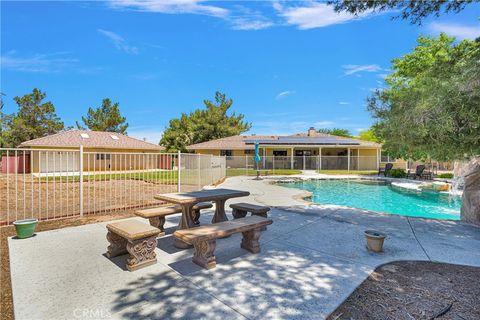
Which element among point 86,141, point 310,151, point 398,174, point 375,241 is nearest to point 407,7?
point 375,241

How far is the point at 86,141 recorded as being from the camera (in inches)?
916

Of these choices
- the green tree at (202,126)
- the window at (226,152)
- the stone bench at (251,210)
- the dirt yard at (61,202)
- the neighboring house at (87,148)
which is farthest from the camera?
the green tree at (202,126)

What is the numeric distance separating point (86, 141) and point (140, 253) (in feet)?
79.4

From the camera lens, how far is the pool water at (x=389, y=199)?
9828 mm

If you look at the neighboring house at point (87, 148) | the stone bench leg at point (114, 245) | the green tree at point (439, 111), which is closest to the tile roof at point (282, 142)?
the neighboring house at point (87, 148)

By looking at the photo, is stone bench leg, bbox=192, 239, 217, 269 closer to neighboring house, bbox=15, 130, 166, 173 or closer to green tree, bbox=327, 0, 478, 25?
green tree, bbox=327, 0, 478, 25

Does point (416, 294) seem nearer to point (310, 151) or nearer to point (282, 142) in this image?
point (282, 142)

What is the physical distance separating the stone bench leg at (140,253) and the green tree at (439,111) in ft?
16.8

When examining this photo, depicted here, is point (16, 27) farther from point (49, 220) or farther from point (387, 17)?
point (387, 17)

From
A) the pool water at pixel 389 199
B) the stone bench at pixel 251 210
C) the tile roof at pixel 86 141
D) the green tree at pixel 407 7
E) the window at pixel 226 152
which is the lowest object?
the pool water at pixel 389 199

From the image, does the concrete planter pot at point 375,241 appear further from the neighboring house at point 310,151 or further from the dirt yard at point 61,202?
the neighboring house at point 310,151

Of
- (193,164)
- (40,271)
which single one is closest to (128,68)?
(193,164)

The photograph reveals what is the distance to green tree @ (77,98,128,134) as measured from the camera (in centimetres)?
3512

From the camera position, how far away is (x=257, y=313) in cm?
238
